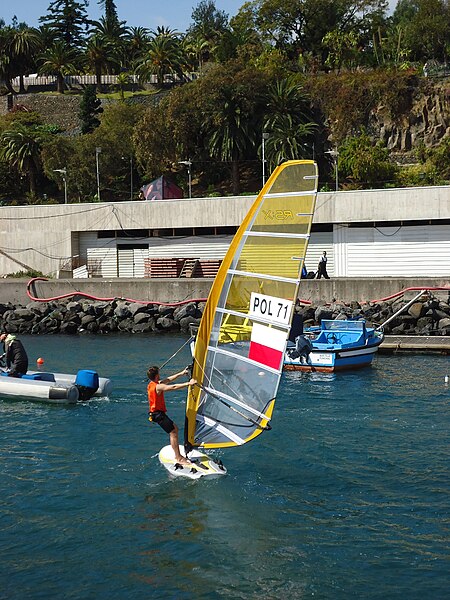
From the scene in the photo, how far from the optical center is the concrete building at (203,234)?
1526 inches

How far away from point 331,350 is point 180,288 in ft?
45.0

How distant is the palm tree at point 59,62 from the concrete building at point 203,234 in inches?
1862

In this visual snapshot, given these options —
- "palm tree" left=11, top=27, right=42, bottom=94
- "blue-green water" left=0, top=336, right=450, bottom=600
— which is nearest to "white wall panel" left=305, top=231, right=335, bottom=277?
"blue-green water" left=0, top=336, right=450, bottom=600

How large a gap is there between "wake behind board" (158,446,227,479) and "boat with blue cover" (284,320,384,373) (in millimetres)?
10449

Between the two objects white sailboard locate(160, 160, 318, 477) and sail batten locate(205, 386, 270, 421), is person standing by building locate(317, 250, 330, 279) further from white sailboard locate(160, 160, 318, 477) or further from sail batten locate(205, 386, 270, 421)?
sail batten locate(205, 386, 270, 421)

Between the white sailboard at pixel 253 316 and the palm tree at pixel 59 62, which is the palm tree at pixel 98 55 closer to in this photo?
the palm tree at pixel 59 62

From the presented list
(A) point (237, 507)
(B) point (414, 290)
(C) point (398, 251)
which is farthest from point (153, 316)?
(A) point (237, 507)

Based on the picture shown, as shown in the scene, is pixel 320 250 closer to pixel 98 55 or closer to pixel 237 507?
pixel 237 507

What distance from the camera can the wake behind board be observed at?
14336 millimetres

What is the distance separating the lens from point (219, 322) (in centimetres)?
1342

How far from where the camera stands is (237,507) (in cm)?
1334

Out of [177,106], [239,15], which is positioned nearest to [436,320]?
[177,106]

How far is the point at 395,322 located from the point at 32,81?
72.9 meters

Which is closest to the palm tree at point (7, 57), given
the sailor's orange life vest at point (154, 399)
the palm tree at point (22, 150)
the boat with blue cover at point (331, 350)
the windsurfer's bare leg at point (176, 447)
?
the palm tree at point (22, 150)
